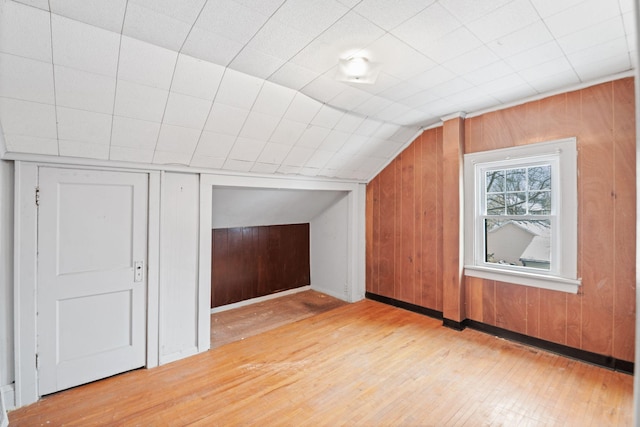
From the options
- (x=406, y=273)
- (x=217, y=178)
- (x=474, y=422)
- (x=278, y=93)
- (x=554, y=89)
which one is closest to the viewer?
(x=474, y=422)

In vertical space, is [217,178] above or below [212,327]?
above

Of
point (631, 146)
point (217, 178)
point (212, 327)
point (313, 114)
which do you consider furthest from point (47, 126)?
point (631, 146)

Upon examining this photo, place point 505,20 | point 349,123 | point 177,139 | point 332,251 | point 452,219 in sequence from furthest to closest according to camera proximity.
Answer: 1. point 332,251
2. point 452,219
3. point 349,123
4. point 177,139
5. point 505,20

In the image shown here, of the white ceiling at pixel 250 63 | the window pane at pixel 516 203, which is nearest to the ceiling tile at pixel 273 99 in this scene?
the white ceiling at pixel 250 63

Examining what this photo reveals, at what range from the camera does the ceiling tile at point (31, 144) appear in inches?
75.6

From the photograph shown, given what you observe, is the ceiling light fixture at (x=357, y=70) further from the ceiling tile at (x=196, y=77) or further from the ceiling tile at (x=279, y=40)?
the ceiling tile at (x=196, y=77)

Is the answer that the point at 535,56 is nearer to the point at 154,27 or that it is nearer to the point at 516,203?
the point at 516,203

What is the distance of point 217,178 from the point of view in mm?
2883

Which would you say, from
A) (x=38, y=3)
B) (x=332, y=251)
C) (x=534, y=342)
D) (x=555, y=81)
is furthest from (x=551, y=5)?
(x=332, y=251)

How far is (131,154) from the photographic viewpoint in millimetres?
2342

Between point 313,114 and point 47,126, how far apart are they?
6.29 ft

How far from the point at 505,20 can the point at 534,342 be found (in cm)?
279

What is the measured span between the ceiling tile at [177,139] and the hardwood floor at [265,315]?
75.1 inches

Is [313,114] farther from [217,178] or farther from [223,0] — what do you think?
[223,0]
